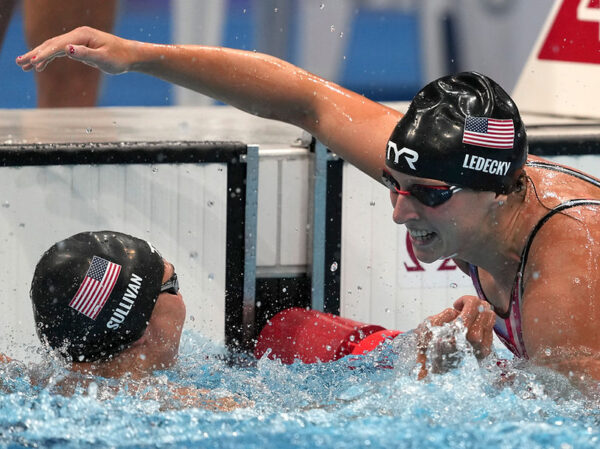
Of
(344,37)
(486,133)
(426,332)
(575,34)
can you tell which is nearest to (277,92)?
(486,133)

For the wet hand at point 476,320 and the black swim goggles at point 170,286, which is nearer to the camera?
the wet hand at point 476,320

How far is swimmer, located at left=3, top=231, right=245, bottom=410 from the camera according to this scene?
2.22 m

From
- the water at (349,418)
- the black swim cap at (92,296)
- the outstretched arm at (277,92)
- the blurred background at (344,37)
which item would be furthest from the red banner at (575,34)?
the black swim cap at (92,296)

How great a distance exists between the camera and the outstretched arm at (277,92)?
2623mm

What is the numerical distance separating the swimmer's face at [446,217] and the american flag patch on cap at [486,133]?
102 mm

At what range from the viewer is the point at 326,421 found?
6.66 feet

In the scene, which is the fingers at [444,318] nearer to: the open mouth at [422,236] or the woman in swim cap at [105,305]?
the open mouth at [422,236]

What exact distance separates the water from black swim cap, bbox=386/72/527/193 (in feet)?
1.22

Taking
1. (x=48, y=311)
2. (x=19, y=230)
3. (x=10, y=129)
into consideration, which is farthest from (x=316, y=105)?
(x=10, y=129)

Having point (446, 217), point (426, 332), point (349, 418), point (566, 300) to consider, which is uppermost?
point (446, 217)

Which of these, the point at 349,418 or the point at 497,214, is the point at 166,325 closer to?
the point at 349,418

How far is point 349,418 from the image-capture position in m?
2.06

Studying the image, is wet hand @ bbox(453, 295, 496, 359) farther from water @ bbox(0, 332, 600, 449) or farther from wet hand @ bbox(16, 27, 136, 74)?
wet hand @ bbox(16, 27, 136, 74)

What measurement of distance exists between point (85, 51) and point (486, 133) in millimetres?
911
